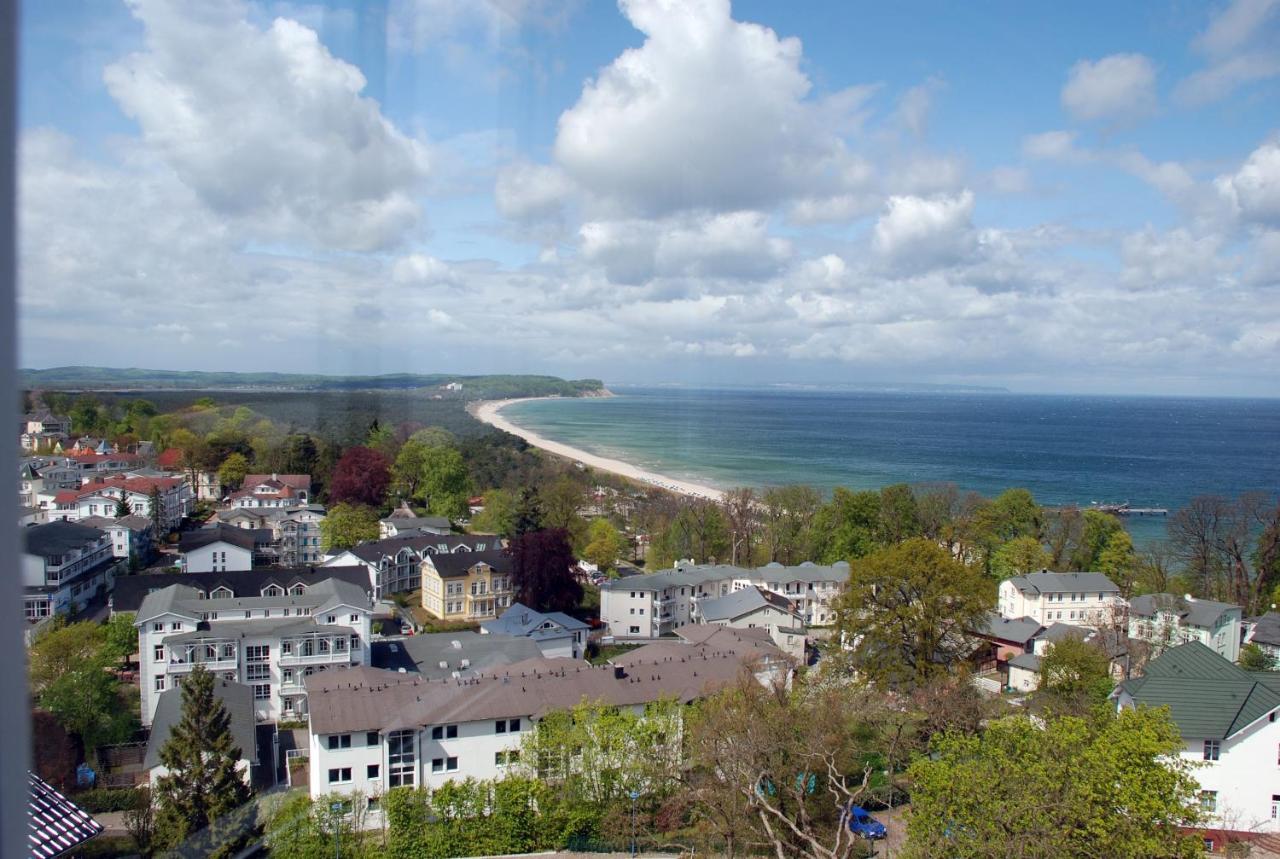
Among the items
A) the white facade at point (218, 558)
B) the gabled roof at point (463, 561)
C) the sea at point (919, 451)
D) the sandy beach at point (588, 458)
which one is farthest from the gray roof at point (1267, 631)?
the white facade at point (218, 558)

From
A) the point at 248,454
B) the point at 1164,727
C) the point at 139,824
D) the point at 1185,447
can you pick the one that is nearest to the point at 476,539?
the point at 248,454

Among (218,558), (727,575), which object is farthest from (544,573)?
(218,558)

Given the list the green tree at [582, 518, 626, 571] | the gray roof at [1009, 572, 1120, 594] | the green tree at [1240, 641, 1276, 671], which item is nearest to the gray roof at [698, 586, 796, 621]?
the green tree at [582, 518, 626, 571]

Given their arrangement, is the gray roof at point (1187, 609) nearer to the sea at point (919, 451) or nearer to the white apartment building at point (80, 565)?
the sea at point (919, 451)

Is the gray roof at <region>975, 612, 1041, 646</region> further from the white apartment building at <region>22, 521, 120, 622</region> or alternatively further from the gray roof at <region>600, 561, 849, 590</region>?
the white apartment building at <region>22, 521, 120, 622</region>

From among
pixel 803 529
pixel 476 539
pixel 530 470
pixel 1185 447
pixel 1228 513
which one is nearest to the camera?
pixel 476 539

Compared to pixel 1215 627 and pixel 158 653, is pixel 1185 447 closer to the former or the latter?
pixel 1215 627
